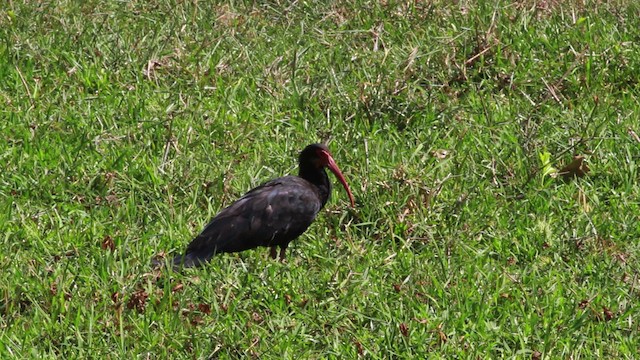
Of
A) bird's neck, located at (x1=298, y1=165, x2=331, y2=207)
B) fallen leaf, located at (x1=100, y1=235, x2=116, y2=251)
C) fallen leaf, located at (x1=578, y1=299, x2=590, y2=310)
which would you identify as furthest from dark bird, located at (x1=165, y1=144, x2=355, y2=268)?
fallen leaf, located at (x1=578, y1=299, x2=590, y2=310)

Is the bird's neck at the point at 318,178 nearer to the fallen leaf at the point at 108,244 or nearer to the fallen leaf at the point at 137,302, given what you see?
the fallen leaf at the point at 108,244

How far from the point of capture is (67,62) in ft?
30.4

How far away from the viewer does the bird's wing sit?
7066 mm

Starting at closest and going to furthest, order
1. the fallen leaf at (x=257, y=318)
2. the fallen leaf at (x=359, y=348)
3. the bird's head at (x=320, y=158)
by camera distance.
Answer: the fallen leaf at (x=359, y=348), the fallen leaf at (x=257, y=318), the bird's head at (x=320, y=158)

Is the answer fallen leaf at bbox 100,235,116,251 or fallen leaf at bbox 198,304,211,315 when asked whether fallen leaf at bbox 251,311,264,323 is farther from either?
fallen leaf at bbox 100,235,116,251

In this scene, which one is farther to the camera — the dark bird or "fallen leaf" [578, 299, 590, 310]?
the dark bird

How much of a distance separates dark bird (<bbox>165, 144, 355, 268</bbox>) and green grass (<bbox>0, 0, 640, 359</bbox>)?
129 mm

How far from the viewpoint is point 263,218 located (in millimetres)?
7348

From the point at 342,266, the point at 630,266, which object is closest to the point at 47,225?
the point at 342,266

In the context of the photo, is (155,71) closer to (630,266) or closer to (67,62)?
(67,62)

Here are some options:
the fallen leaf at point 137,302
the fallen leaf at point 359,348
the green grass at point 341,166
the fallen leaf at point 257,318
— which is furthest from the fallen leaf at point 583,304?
the fallen leaf at point 137,302

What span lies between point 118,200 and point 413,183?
158 centimetres

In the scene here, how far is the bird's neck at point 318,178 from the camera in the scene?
776 cm

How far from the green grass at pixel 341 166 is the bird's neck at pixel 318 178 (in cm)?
11
